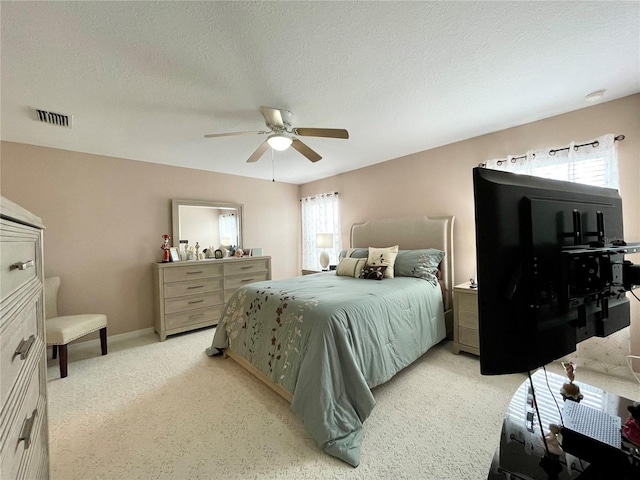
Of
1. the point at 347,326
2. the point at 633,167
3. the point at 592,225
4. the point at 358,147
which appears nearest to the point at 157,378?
the point at 347,326

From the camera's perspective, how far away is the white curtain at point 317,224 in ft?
15.2

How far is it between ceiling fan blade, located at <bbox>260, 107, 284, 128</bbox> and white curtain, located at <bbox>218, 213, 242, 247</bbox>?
251 centimetres

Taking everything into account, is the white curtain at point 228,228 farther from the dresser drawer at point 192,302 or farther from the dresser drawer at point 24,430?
the dresser drawer at point 24,430

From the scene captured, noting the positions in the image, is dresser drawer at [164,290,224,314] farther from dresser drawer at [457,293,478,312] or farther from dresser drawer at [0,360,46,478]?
dresser drawer at [457,293,478,312]

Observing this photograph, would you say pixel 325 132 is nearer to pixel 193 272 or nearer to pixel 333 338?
pixel 333 338

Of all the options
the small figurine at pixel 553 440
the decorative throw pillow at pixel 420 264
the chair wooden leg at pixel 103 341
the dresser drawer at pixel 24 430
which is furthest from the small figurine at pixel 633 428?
the chair wooden leg at pixel 103 341

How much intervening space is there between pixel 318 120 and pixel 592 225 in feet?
7.22

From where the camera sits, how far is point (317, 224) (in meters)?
4.95

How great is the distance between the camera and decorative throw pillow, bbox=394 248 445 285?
9.42ft

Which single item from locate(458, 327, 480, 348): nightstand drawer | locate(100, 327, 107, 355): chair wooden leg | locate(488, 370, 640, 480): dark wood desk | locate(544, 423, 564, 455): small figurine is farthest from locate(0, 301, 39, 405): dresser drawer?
locate(458, 327, 480, 348): nightstand drawer

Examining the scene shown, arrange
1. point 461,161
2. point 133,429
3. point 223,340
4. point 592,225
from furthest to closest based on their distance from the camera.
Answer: point 461,161 → point 223,340 → point 133,429 → point 592,225

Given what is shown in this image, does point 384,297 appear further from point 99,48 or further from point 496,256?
point 99,48

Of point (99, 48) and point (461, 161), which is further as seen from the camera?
point (461, 161)

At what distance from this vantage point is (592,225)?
2.32 ft
